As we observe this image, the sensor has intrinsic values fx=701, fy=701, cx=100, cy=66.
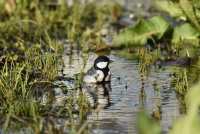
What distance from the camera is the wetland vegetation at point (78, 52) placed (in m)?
6.50

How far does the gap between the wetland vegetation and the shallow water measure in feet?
0.21

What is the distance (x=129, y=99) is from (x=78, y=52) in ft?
12.5

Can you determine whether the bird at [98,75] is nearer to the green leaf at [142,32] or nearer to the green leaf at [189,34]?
the green leaf at [142,32]

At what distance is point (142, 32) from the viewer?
38.4ft

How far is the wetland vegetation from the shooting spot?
650 centimetres

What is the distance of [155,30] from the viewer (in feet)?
38.4

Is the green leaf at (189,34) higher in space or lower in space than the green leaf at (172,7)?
lower

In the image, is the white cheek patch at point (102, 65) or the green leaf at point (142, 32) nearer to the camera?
the white cheek patch at point (102, 65)

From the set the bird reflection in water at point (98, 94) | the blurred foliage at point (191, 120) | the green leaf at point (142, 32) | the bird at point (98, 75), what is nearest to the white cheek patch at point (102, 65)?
the bird at point (98, 75)

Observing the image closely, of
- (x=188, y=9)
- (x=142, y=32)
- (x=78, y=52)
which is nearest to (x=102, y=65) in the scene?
(x=188, y=9)

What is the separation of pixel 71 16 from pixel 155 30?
3.25 m

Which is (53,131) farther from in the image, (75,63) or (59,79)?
(75,63)

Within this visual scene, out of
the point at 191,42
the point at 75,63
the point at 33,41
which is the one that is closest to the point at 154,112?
the point at 75,63

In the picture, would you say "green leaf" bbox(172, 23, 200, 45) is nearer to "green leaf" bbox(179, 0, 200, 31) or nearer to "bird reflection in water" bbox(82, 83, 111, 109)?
"green leaf" bbox(179, 0, 200, 31)
